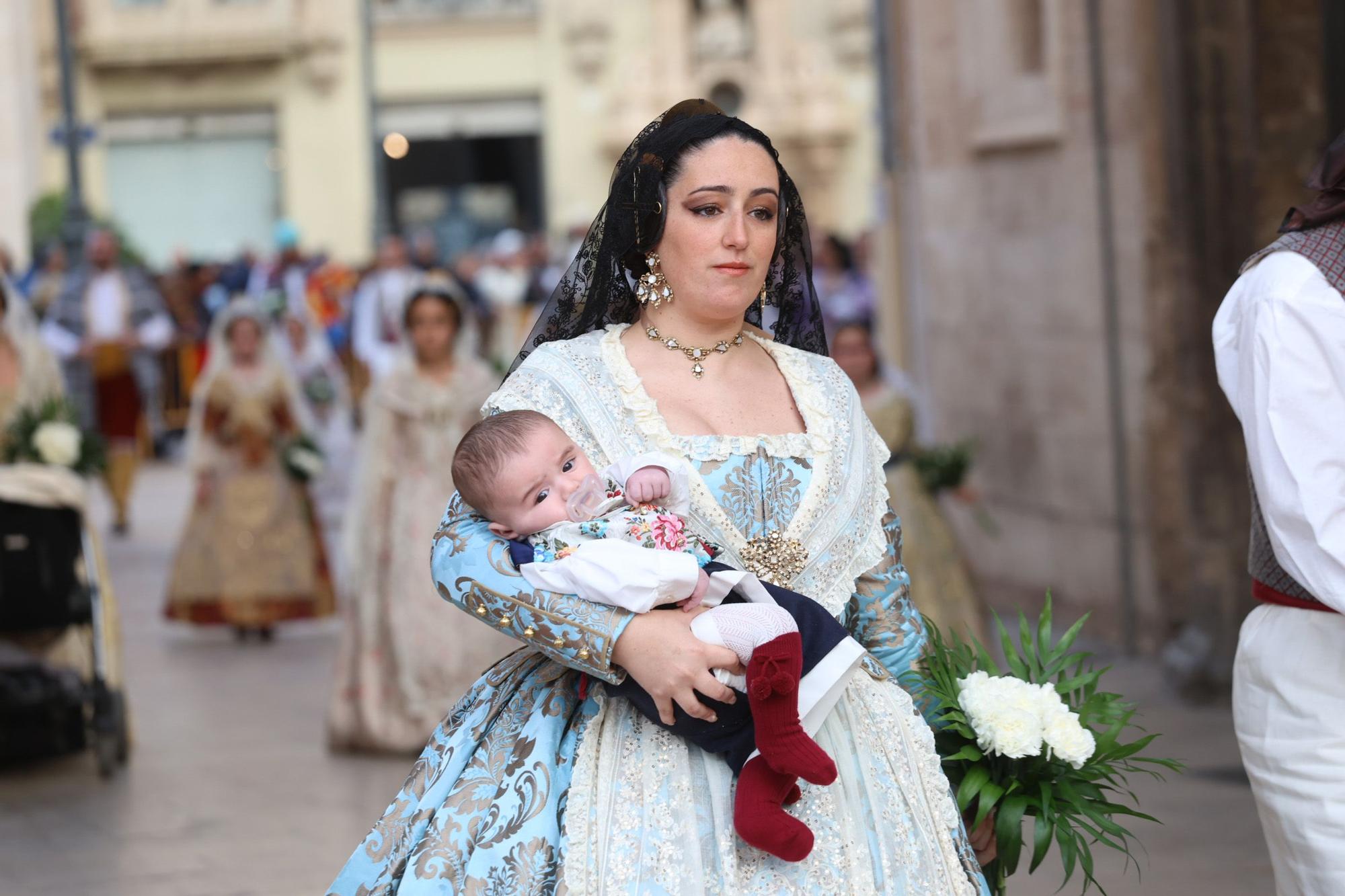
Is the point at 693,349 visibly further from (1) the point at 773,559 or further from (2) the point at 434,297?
(2) the point at 434,297

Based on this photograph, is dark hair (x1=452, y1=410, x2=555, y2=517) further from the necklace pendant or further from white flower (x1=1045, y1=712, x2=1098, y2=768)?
white flower (x1=1045, y1=712, x2=1098, y2=768)

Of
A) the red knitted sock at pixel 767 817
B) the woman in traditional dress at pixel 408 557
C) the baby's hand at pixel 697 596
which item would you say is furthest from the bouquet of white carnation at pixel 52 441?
the red knitted sock at pixel 767 817

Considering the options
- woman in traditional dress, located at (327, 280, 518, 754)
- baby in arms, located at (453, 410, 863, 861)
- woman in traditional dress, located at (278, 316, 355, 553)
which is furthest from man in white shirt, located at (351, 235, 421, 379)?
baby in arms, located at (453, 410, 863, 861)

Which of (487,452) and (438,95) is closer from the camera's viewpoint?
(487,452)

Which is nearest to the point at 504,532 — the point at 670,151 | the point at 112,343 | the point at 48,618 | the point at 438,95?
the point at 670,151

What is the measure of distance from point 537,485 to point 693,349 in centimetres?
50

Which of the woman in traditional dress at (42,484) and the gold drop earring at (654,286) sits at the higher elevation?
the gold drop earring at (654,286)

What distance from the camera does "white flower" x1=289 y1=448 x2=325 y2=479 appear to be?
34.0 ft

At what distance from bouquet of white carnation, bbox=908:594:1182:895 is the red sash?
Result: 319 mm

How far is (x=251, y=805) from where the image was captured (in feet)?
22.5

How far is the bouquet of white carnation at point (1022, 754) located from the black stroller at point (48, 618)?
4.60 metres

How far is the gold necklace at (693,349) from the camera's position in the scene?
11.2 feet

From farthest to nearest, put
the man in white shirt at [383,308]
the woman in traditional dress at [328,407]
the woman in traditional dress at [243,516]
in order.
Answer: the woman in traditional dress at [328,407] → the man in white shirt at [383,308] → the woman in traditional dress at [243,516]

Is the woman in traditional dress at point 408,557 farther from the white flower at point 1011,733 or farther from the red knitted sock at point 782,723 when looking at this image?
the red knitted sock at point 782,723
